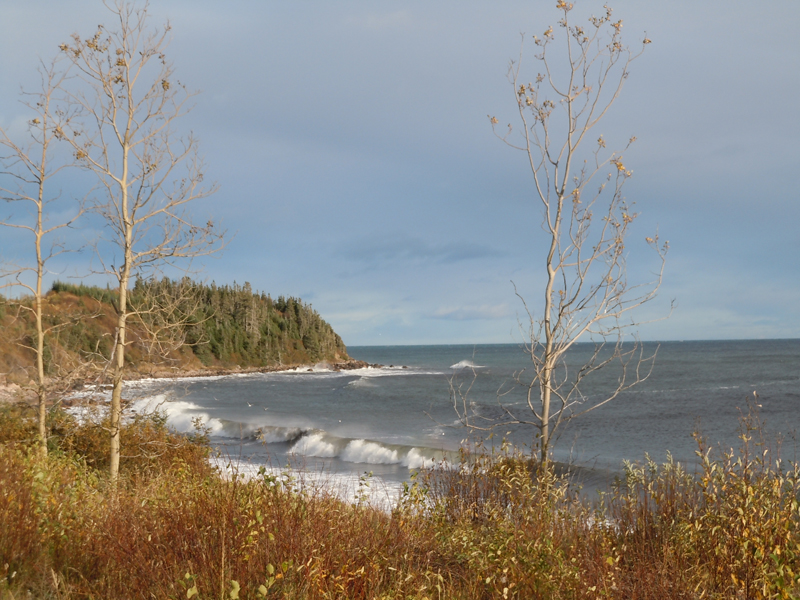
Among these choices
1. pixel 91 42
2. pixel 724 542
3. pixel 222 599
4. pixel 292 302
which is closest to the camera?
pixel 222 599

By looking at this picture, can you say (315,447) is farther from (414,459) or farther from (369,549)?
(369,549)

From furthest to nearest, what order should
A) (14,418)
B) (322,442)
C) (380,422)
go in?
(380,422)
(322,442)
(14,418)

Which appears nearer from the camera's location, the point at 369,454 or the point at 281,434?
the point at 369,454

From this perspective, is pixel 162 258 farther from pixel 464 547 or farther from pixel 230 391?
pixel 230 391

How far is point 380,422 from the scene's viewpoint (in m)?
29.9

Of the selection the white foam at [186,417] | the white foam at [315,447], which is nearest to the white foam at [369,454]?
the white foam at [315,447]

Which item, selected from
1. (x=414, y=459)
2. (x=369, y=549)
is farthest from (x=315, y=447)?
(x=369, y=549)

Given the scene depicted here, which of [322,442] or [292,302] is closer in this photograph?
[322,442]

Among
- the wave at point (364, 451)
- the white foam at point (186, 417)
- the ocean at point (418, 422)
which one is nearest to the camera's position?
the ocean at point (418, 422)

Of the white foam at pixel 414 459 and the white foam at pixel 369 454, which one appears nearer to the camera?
the white foam at pixel 414 459

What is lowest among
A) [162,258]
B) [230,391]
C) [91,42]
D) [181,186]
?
[230,391]

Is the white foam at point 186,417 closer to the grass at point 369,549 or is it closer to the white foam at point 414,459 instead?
the white foam at point 414,459


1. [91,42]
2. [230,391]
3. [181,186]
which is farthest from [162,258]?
[230,391]

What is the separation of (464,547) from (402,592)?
1236 millimetres
